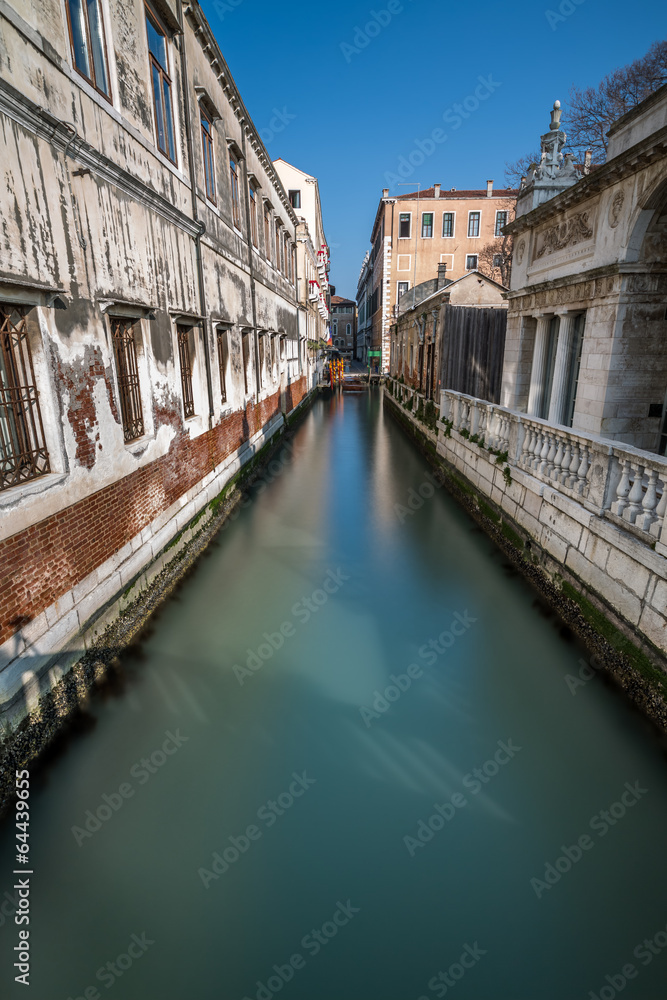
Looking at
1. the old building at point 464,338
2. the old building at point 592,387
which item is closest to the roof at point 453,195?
the old building at point 464,338

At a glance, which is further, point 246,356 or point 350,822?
point 246,356

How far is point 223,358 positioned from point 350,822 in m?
8.22

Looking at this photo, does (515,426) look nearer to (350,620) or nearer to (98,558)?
(350,620)

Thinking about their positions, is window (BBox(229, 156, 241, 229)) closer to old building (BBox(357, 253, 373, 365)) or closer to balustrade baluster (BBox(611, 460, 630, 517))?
balustrade baluster (BBox(611, 460, 630, 517))

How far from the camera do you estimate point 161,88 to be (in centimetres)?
648

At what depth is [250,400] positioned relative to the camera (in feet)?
38.5

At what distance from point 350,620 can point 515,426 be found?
3.85 metres

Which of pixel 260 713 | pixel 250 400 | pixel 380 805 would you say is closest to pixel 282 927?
pixel 380 805

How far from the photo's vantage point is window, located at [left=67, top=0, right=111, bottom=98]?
4434 millimetres

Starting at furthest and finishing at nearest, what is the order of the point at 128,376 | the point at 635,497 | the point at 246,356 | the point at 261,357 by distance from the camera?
the point at 261,357, the point at 246,356, the point at 128,376, the point at 635,497

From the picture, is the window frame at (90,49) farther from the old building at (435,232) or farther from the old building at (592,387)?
the old building at (435,232)

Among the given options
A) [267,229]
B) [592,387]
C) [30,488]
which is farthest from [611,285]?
[267,229]

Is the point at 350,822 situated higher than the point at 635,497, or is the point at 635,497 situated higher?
the point at 635,497

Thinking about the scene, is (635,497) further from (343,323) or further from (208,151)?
(343,323)
